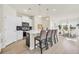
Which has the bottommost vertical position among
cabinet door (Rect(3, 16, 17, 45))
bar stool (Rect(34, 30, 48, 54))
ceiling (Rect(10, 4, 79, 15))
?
bar stool (Rect(34, 30, 48, 54))

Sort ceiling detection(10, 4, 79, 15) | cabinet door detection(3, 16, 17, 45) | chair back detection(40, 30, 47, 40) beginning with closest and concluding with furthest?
ceiling detection(10, 4, 79, 15), cabinet door detection(3, 16, 17, 45), chair back detection(40, 30, 47, 40)

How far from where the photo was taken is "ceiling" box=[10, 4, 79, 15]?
281cm

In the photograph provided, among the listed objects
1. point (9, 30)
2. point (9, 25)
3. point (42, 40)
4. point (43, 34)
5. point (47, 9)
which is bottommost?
point (42, 40)

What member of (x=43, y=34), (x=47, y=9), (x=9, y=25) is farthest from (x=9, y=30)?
(x=47, y=9)

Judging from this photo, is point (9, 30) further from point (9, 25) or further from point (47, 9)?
point (47, 9)

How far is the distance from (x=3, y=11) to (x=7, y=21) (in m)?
0.30

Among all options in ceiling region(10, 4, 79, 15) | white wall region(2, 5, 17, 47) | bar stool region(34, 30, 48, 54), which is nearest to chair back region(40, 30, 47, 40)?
bar stool region(34, 30, 48, 54)

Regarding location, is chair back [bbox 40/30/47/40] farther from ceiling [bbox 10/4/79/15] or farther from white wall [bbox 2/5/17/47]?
white wall [bbox 2/5/17/47]

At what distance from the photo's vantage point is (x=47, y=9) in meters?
3.02

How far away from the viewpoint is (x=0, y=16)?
292 cm

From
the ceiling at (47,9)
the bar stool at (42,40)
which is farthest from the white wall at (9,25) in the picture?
the bar stool at (42,40)

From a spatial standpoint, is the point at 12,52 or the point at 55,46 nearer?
the point at 12,52
